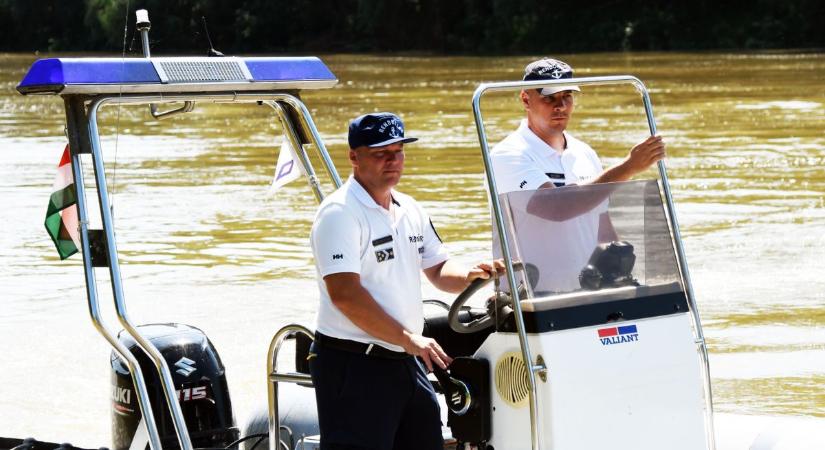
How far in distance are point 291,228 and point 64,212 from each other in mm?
10619

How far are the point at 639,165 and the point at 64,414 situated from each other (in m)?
4.83

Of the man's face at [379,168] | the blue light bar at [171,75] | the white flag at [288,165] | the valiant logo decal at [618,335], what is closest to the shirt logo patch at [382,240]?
the man's face at [379,168]

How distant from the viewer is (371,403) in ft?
13.4

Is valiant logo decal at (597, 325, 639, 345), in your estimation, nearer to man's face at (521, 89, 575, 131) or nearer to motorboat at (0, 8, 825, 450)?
motorboat at (0, 8, 825, 450)

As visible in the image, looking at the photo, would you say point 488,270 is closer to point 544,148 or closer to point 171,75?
point 544,148

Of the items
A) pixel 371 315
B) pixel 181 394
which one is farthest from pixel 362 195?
pixel 181 394

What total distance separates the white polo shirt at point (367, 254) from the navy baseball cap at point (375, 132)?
122mm

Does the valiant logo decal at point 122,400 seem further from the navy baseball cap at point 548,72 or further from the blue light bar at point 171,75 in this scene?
the navy baseball cap at point 548,72

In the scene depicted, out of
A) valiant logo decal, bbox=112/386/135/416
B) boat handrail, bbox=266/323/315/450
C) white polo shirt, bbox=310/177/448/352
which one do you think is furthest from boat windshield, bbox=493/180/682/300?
valiant logo decal, bbox=112/386/135/416

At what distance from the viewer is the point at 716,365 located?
9039 millimetres

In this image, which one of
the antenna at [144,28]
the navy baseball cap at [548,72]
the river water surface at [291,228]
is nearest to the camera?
the antenna at [144,28]

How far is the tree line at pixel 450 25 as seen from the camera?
5581cm

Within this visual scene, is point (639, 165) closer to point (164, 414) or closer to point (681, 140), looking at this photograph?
point (164, 414)

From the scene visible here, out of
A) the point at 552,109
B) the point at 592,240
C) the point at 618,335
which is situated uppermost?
the point at 552,109
